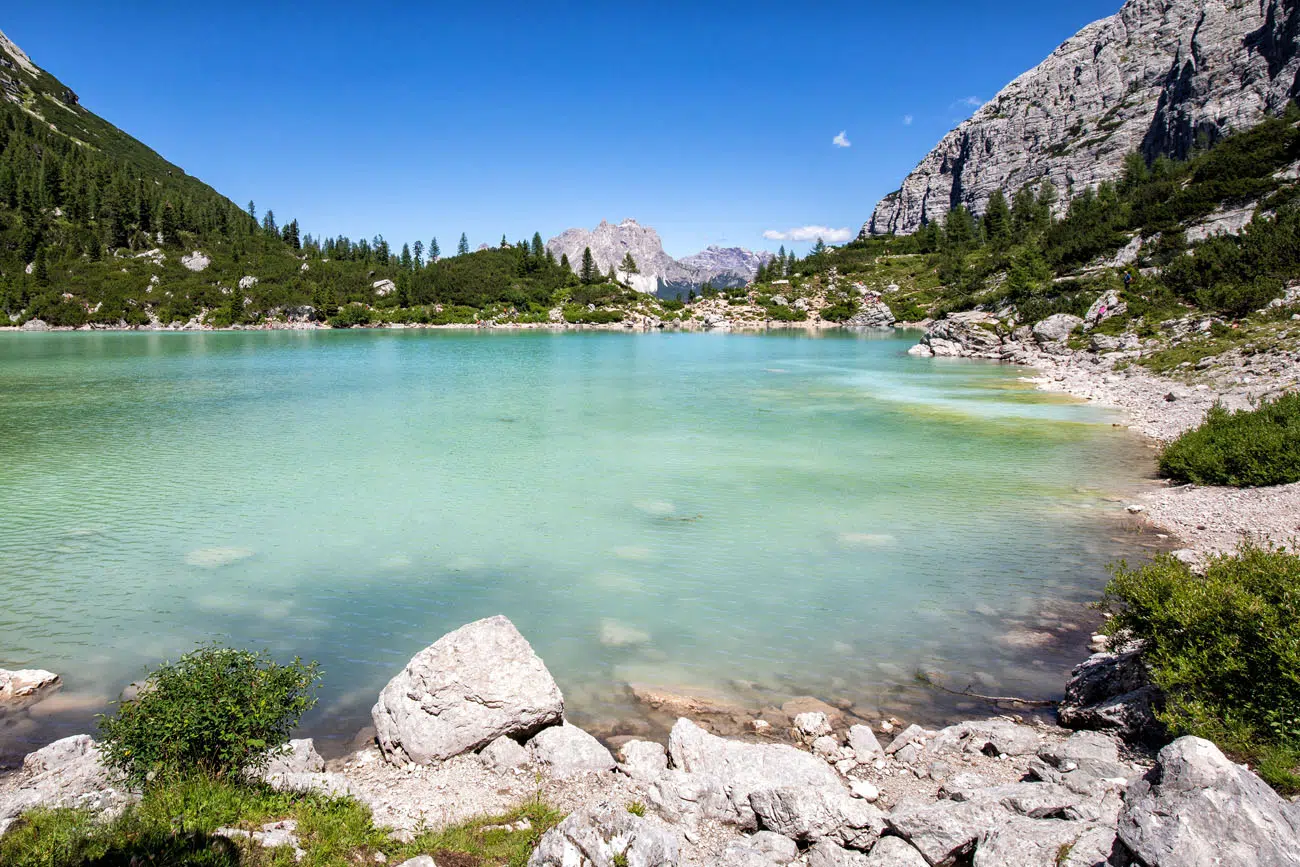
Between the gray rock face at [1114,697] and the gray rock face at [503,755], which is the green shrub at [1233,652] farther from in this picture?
the gray rock face at [503,755]

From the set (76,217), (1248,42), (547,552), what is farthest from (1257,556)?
(76,217)

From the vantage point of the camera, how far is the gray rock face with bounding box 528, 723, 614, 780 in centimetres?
774

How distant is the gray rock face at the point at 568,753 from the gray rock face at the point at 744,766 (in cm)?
84

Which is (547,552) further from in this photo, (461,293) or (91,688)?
(461,293)

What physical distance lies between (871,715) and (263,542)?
46.1 feet

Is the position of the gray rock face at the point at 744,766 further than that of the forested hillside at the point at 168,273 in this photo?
No

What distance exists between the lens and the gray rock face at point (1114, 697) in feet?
25.6

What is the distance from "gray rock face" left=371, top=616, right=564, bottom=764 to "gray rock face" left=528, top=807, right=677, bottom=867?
2533 mm

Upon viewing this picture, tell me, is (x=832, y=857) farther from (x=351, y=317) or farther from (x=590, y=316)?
(x=590, y=316)

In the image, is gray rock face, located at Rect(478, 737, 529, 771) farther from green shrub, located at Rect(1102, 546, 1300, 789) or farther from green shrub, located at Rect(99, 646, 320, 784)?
green shrub, located at Rect(1102, 546, 1300, 789)

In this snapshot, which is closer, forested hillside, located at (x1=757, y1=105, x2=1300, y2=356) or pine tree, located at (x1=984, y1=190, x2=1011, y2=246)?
forested hillside, located at (x1=757, y1=105, x2=1300, y2=356)

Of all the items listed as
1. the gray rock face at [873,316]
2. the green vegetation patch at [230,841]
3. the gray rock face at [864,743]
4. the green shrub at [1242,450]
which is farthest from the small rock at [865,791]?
Result: the gray rock face at [873,316]

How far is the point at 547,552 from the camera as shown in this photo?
51.3 ft

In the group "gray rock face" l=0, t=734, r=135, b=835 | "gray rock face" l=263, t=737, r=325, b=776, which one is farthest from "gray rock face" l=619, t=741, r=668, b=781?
"gray rock face" l=0, t=734, r=135, b=835
